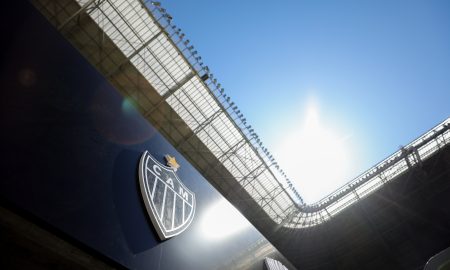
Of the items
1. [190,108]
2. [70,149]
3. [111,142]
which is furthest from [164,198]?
[190,108]

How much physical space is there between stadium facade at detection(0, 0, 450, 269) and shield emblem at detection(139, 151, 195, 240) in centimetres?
3

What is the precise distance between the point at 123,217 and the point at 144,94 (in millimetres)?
14457

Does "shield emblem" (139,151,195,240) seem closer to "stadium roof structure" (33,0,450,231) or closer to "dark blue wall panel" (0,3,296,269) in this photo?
"dark blue wall panel" (0,3,296,269)

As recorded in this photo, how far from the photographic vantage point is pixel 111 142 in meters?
4.88

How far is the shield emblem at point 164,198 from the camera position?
507 cm

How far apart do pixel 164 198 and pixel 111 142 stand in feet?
4.96

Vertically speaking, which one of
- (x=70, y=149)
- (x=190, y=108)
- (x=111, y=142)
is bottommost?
(x=190, y=108)

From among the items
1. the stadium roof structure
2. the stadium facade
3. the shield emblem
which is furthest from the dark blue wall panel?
the stadium roof structure

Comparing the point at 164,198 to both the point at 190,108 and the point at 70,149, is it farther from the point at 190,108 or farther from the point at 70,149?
the point at 190,108

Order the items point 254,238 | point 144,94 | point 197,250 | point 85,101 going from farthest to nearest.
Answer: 1. point 144,94
2. point 254,238
3. point 197,250
4. point 85,101

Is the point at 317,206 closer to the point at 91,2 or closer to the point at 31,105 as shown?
the point at 91,2

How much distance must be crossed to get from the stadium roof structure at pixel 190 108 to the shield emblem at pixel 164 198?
1154 centimetres

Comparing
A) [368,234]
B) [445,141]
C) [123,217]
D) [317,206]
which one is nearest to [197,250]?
[123,217]

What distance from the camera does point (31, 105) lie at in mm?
3723
